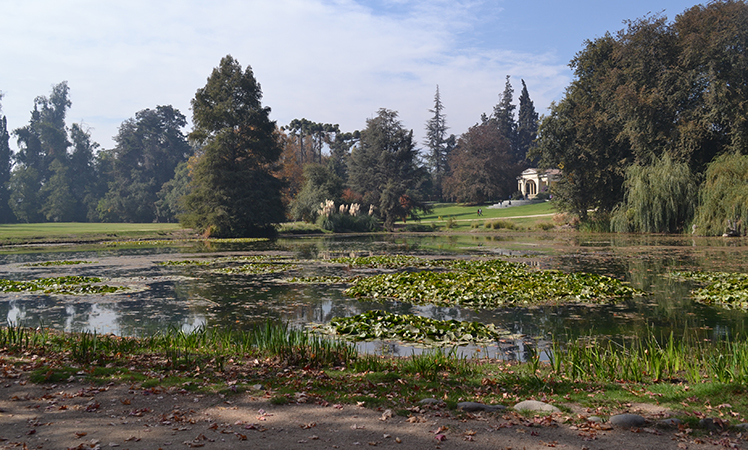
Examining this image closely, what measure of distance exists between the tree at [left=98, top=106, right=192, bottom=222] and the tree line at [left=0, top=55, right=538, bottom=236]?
0.21 m

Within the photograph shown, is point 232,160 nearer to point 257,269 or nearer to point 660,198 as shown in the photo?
point 257,269

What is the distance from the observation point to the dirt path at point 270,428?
14.2 ft

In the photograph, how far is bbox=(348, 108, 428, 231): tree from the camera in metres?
61.6

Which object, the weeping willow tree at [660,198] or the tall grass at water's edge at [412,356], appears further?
the weeping willow tree at [660,198]

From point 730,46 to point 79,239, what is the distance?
4489 cm

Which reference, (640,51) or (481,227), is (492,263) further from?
(481,227)

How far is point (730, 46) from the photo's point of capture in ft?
110

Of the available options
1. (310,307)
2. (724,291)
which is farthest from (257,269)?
(724,291)

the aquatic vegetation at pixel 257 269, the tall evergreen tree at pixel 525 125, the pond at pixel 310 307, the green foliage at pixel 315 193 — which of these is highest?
the tall evergreen tree at pixel 525 125

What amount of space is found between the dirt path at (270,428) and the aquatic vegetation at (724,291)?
803cm

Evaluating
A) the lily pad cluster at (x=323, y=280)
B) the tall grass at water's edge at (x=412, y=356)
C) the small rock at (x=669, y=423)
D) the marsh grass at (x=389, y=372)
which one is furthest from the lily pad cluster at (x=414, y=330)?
the lily pad cluster at (x=323, y=280)

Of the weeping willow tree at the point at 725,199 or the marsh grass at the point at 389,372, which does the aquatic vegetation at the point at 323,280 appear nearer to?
the marsh grass at the point at 389,372

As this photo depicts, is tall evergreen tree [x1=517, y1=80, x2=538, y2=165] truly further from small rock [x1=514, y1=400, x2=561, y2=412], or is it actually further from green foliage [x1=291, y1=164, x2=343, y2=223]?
small rock [x1=514, y1=400, x2=561, y2=412]

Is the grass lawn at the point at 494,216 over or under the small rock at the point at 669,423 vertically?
over
